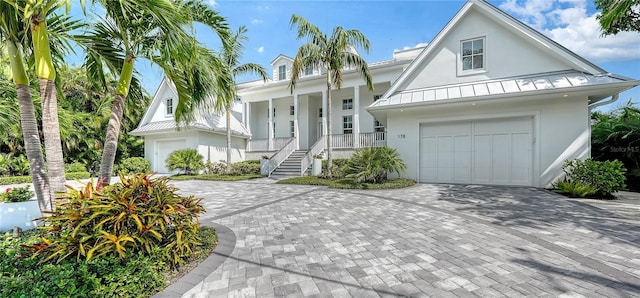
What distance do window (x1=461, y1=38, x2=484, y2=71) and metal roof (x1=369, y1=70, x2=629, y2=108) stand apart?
2.51ft

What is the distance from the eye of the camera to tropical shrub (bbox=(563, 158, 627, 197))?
6.96 m

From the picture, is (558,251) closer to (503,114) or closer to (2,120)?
(503,114)

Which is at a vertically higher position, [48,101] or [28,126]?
[48,101]

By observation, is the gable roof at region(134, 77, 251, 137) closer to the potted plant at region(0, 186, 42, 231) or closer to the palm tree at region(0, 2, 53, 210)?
the potted plant at region(0, 186, 42, 231)

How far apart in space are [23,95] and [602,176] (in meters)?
12.5

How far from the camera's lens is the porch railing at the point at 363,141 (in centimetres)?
1509

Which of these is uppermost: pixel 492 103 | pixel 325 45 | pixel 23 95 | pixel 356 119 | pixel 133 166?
pixel 325 45

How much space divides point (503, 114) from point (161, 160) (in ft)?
66.7

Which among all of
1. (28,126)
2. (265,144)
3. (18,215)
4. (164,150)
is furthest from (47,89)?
(164,150)

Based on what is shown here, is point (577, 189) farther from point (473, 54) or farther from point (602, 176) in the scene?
point (473, 54)

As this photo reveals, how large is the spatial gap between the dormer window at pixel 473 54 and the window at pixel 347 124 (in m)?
8.33

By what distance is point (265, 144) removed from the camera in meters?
18.6

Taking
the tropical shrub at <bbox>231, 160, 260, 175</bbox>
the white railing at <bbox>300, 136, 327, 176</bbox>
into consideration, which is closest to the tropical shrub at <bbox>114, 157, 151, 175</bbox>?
the tropical shrub at <bbox>231, 160, 260, 175</bbox>

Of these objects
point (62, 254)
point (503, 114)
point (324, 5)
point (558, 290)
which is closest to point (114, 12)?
point (62, 254)
